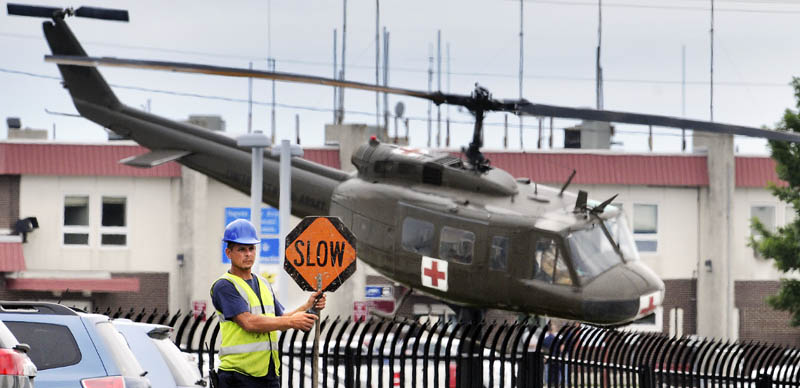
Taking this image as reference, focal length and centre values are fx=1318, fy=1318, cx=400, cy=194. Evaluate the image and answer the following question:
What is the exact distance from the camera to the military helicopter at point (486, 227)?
20109 mm

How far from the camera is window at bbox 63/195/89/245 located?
145 ft

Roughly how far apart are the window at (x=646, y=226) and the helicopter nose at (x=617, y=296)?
26.5 metres

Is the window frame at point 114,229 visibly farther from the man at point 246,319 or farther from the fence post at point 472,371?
the man at point 246,319

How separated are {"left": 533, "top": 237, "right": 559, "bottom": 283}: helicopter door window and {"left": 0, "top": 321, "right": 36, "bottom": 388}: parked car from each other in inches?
523

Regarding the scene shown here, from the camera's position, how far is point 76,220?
1751 inches

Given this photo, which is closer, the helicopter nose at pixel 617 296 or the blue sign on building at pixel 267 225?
the helicopter nose at pixel 617 296

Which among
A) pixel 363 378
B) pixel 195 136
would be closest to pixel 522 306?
pixel 363 378

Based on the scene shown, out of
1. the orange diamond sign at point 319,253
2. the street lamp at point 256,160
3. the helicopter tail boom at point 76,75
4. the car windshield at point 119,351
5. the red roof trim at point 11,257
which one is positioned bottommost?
the red roof trim at point 11,257

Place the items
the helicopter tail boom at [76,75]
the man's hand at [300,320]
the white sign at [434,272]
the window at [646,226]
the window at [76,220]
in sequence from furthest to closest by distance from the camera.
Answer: the window at [646,226] → the window at [76,220] → the helicopter tail boom at [76,75] → the white sign at [434,272] → the man's hand at [300,320]

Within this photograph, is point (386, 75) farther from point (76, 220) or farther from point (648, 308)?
point (648, 308)

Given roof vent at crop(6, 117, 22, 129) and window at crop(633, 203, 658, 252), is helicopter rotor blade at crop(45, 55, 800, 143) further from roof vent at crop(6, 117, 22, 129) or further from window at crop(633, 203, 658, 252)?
roof vent at crop(6, 117, 22, 129)

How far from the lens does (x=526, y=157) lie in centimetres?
4509

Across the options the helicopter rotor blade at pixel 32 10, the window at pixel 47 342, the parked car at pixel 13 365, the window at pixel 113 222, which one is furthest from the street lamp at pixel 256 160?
the window at pixel 113 222

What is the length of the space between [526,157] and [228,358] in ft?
120
